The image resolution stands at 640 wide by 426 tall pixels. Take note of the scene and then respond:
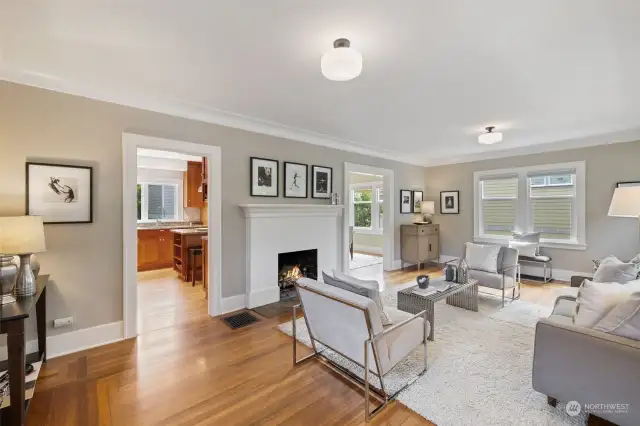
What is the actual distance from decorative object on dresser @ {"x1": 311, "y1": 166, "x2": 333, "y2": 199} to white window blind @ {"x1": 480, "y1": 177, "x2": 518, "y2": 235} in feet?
11.9

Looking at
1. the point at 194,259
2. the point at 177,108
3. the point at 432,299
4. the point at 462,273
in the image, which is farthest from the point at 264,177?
the point at 462,273

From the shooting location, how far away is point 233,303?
12.7ft

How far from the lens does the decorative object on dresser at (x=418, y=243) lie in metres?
6.29

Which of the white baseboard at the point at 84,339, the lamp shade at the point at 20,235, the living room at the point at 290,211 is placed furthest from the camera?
the white baseboard at the point at 84,339

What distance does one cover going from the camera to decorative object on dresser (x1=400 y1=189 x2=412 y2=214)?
21.7 feet

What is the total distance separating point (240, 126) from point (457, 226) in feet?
17.3

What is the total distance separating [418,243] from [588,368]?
4616 mm

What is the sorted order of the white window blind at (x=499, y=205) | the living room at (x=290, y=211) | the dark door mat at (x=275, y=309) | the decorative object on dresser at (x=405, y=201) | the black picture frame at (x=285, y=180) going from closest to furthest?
the living room at (x=290, y=211) → the dark door mat at (x=275, y=309) → the black picture frame at (x=285, y=180) → the white window blind at (x=499, y=205) → the decorative object on dresser at (x=405, y=201)

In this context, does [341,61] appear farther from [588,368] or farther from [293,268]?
[293,268]

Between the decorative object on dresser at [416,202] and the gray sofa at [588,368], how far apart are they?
5.16 meters

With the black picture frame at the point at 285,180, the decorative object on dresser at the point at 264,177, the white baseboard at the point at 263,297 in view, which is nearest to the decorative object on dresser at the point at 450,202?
the black picture frame at the point at 285,180

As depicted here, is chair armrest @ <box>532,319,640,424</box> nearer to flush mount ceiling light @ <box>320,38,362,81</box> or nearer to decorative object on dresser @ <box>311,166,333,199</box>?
flush mount ceiling light @ <box>320,38,362,81</box>

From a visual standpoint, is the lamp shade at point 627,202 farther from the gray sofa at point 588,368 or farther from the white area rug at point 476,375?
the gray sofa at point 588,368

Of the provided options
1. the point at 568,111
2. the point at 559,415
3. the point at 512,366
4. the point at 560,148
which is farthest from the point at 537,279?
the point at 559,415
